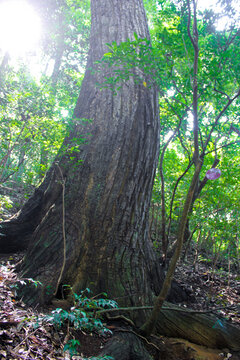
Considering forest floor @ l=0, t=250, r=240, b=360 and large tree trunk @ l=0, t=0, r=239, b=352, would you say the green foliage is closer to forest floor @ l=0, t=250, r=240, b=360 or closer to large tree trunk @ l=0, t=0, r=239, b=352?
large tree trunk @ l=0, t=0, r=239, b=352

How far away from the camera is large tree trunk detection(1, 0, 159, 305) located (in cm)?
229

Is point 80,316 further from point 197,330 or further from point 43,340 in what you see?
point 197,330

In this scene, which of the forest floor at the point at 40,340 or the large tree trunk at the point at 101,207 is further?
the large tree trunk at the point at 101,207

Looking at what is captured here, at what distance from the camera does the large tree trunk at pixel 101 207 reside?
229cm

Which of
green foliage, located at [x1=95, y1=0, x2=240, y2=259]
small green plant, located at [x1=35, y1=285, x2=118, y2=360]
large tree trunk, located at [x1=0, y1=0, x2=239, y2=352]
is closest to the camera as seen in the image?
small green plant, located at [x1=35, y1=285, x2=118, y2=360]

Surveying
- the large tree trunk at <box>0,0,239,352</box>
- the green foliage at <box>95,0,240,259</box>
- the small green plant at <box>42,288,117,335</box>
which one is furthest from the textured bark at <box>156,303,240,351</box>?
the green foliage at <box>95,0,240,259</box>

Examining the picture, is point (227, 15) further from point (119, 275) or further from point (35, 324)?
point (35, 324)

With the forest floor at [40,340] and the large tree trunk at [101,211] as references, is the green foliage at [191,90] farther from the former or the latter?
the forest floor at [40,340]

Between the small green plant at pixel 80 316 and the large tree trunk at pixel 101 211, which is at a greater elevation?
the large tree trunk at pixel 101 211

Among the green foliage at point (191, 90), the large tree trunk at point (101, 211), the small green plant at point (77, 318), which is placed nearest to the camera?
the small green plant at point (77, 318)

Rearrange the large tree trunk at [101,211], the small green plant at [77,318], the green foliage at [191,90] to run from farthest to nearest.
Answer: the large tree trunk at [101,211], the green foliage at [191,90], the small green plant at [77,318]

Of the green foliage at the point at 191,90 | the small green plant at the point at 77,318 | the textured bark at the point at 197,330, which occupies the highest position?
the green foliage at the point at 191,90

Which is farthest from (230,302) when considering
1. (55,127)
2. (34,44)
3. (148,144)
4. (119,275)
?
(34,44)

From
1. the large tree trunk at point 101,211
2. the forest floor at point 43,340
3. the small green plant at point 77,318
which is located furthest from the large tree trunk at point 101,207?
the small green plant at point 77,318
